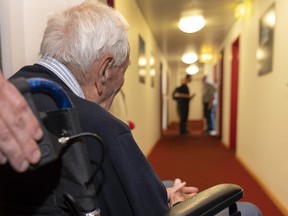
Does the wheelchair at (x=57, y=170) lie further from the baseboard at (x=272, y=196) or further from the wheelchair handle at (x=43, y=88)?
the baseboard at (x=272, y=196)

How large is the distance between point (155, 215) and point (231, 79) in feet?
14.7

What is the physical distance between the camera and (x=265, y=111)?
2779mm

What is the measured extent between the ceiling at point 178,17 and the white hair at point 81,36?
2.90 metres

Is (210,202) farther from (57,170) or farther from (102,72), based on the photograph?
(102,72)

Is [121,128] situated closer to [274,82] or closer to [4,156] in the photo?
[4,156]

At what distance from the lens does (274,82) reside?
2.46 m

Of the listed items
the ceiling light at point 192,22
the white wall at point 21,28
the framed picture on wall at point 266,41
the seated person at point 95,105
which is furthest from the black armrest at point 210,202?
the ceiling light at point 192,22

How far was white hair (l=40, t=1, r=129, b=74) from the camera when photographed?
0.84 m

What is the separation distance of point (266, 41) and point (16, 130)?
8.98 feet

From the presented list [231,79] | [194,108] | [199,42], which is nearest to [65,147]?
[231,79]

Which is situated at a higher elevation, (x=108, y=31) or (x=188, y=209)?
(x=108, y=31)

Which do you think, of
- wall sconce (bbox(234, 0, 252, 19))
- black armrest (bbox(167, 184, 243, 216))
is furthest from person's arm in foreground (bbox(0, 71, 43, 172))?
wall sconce (bbox(234, 0, 252, 19))

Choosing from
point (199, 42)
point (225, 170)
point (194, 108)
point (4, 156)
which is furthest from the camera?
point (194, 108)

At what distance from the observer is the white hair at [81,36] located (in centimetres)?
84
